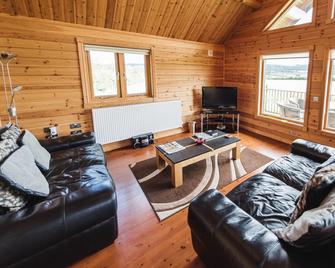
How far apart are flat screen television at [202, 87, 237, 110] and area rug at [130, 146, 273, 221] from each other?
1584 mm

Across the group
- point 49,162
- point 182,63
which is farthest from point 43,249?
point 182,63

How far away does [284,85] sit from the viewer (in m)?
4.38

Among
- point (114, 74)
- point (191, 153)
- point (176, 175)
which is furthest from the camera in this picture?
point (114, 74)

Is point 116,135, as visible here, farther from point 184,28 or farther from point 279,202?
point 279,202

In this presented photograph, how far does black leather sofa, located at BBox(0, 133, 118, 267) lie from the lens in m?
1.29

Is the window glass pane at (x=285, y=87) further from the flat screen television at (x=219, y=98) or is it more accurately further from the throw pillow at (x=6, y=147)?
the throw pillow at (x=6, y=147)

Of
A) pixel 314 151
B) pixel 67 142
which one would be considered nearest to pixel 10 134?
pixel 67 142

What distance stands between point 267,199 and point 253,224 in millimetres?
579

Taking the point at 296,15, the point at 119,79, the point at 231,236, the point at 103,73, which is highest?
the point at 296,15

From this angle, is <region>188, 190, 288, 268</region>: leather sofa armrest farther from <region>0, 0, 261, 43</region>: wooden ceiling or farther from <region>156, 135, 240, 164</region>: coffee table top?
<region>0, 0, 261, 43</region>: wooden ceiling

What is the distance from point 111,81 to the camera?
3975mm

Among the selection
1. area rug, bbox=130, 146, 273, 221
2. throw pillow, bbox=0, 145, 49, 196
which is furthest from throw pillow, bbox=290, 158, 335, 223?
throw pillow, bbox=0, 145, 49, 196

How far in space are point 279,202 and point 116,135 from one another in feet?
9.88

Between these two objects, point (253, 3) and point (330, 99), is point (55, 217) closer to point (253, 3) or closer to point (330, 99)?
point (330, 99)
